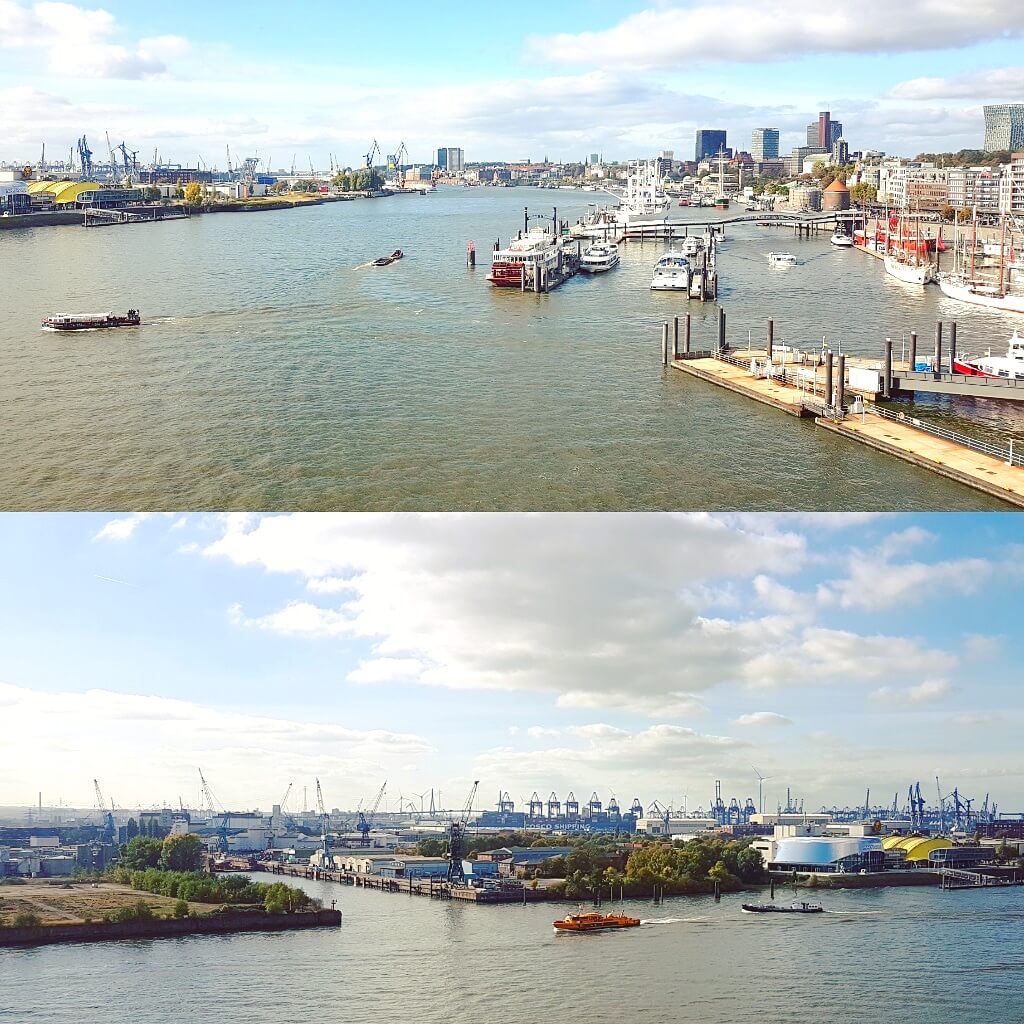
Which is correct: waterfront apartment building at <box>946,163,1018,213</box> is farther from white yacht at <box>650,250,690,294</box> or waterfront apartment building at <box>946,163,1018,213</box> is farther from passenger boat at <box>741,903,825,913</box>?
passenger boat at <box>741,903,825,913</box>

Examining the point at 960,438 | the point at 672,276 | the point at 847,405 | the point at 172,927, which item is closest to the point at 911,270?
the point at 672,276

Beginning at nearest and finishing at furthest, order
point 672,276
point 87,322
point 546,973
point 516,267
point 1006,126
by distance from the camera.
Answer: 1. point 546,973
2. point 87,322
3. point 516,267
4. point 672,276
5. point 1006,126

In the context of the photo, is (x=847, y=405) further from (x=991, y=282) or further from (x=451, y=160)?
(x=451, y=160)

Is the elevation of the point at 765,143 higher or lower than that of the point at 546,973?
higher

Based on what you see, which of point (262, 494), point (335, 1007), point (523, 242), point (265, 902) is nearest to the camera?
point (335, 1007)

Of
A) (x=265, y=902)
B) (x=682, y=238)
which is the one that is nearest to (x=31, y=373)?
(x=265, y=902)

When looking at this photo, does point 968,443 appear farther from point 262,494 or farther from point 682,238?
point 682,238
